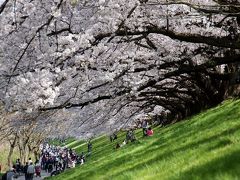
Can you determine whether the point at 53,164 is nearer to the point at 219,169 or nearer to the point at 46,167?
the point at 46,167

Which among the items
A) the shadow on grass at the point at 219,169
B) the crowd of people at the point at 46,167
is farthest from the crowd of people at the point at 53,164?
the shadow on grass at the point at 219,169

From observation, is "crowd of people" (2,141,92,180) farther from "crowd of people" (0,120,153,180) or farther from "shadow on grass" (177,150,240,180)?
"shadow on grass" (177,150,240,180)

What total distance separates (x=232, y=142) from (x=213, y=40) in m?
3.76

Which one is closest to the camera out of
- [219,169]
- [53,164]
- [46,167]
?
[219,169]

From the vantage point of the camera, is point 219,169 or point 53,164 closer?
point 219,169

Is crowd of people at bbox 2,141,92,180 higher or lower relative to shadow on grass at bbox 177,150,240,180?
lower

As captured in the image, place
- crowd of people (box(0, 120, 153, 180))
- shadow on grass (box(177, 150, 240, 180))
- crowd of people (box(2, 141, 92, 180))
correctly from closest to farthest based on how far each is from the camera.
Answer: shadow on grass (box(177, 150, 240, 180)), crowd of people (box(2, 141, 92, 180)), crowd of people (box(0, 120, 153, 180))

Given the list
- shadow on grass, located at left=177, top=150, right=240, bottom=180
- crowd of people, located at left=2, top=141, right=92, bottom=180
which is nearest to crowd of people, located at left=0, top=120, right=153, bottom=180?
crowd of people, located at left=2, top=141, right=92, bottom=180

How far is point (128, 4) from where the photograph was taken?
41.0 feet

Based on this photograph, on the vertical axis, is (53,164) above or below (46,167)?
above

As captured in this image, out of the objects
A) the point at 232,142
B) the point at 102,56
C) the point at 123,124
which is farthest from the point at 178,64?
the point at 123,124

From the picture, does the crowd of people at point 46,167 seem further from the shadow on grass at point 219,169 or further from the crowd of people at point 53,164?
the shadow on grass at point 219,169

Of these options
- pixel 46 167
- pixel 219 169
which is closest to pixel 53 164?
pixel 46 167

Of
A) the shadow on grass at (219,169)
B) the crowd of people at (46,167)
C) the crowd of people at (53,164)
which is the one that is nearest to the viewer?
the shadow on grass at (219,169)
